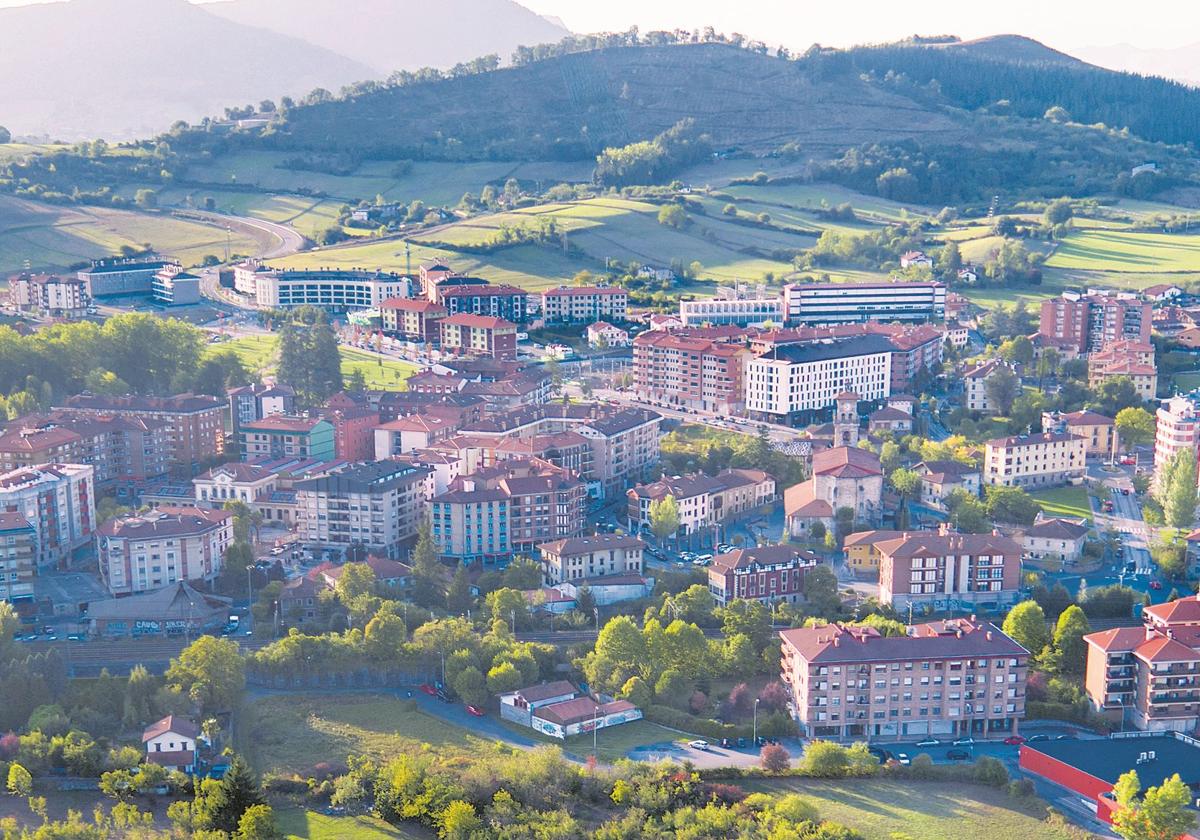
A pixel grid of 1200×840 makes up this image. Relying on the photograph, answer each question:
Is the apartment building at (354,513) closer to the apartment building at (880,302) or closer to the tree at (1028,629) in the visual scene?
the tree at (1028,629)

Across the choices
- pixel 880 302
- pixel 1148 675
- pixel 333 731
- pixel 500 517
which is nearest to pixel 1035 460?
pixel 500 517

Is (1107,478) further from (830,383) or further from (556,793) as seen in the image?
(556,793)

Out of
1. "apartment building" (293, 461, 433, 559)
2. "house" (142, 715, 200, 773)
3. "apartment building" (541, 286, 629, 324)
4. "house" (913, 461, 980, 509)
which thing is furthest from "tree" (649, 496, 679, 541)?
"apartment building" (541, 286, 629, 324)

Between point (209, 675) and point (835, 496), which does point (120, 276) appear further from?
point (209, 675)

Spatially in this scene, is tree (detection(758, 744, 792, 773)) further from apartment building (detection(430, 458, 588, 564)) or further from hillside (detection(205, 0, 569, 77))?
hillside (detection(205, 0, 569, 77))

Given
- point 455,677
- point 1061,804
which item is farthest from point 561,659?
point 1061,804

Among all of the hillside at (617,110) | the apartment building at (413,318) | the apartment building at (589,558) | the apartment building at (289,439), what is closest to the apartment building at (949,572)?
the apartment building at (589,558)
